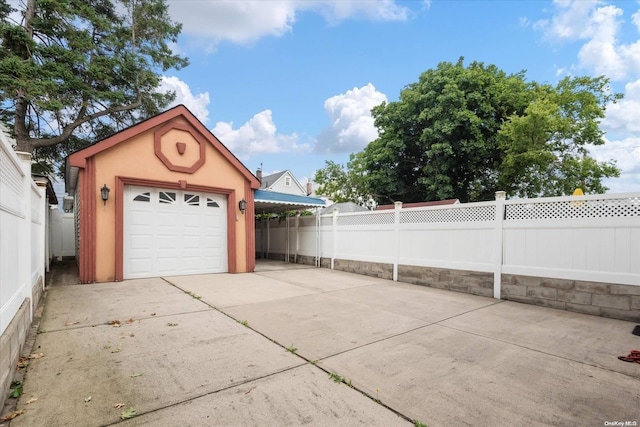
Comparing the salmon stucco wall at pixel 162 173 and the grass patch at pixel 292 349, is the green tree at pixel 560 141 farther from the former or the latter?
the grass patch at pixel 292 349

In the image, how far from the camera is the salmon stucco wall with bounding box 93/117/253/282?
7.25 m

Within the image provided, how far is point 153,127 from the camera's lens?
802 centimetres

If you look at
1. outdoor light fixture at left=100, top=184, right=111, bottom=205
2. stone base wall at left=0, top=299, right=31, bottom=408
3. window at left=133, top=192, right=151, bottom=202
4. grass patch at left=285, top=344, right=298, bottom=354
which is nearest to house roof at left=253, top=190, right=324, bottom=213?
window at left=133, top=192, right=151, bottom=202

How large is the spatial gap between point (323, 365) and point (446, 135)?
14904 millimetres

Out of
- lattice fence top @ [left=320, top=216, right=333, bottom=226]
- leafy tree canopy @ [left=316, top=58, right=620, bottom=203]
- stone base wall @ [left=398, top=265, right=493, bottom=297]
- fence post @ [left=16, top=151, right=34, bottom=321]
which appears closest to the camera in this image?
fence post @ [left=16, top=151, right=34, bottom=321]

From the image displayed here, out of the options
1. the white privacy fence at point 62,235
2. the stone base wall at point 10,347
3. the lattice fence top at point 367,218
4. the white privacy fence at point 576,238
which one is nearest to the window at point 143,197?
the stone base wall at point 10,347

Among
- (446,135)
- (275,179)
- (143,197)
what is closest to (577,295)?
(143,197)

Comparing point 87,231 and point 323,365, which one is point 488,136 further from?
point 87,231

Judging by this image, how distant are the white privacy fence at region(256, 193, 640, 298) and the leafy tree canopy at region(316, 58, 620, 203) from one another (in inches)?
333

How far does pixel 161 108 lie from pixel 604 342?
1950cm

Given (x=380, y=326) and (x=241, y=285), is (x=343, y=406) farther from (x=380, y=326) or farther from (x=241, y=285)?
(x=241, y=285)

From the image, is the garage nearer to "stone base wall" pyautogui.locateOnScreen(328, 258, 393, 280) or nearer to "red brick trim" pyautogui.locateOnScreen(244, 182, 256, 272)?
"red brick trim" pyautogui.locateOnScreen(244, 182, 256, 272)

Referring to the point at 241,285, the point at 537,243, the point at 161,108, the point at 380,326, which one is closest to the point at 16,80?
the point at 161,108

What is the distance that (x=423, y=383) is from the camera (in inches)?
105
